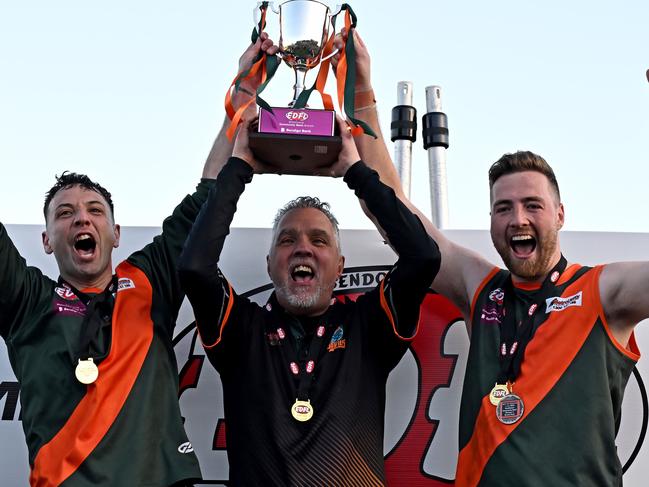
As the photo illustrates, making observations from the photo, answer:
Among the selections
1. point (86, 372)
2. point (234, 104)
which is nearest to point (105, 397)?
point (86, 372)

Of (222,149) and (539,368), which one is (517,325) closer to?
(539,368)

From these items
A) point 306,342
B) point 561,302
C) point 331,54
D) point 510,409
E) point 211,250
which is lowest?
point 510,409

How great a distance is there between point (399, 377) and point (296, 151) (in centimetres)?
125

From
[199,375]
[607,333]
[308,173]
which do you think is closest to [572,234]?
[607,333]

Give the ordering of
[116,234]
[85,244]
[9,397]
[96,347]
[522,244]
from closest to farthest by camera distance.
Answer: [96,347], [522,244], [85,244], [116,234], [9,397]

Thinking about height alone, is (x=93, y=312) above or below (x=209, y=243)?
below

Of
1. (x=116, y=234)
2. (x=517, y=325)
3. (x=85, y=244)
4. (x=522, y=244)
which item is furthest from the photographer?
(x=116, y=234)

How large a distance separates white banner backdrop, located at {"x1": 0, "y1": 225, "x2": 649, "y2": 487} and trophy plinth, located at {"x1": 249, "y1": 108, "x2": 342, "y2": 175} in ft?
2.65

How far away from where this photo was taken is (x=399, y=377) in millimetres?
3941

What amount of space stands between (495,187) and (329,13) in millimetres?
1053

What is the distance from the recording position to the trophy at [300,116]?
3.27 meters

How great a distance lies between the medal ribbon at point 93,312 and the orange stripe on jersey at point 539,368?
153 centimetres

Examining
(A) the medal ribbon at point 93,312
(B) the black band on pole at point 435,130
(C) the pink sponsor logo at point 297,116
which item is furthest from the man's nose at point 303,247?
(B) the black band on pole at point 435,130

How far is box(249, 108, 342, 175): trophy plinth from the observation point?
3260mm
